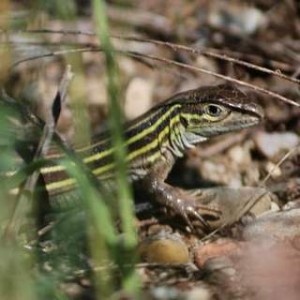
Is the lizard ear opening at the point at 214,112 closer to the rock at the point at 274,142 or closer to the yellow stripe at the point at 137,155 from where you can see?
the yellow stripe at the point at 137,155

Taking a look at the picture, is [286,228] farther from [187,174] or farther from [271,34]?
[271,34]

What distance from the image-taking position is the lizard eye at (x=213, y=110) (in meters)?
4.79

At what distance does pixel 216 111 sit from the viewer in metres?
4.80

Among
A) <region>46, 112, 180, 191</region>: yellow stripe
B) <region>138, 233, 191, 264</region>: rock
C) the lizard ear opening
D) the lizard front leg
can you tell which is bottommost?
<region>138, 233, 191, 264</region>: rock

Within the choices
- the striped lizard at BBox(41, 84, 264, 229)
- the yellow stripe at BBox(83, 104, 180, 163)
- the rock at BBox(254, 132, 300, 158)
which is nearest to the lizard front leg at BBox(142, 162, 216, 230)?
the striped lizard at BBox(41, 84, 264, 229)

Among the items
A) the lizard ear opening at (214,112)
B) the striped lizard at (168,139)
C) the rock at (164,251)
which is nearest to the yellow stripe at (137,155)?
the striped lizard at (168,139)

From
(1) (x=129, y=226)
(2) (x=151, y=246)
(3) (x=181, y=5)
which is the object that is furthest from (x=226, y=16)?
(1) (x=129, y=226)

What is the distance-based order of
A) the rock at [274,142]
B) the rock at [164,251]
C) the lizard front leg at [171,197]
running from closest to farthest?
the rock at [164,251] → the lizard front leg at [171,197] → the rock at [274,142]

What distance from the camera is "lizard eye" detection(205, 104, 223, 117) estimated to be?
15.7 feet

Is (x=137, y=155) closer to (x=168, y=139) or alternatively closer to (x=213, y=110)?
(x=168, y=139)

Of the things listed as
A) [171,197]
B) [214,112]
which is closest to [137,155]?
[171,197]

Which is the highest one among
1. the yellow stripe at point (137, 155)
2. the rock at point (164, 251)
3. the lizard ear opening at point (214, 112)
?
the lizard ear opening at point (214, 112)

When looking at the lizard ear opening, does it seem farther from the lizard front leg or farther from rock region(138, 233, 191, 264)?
rock region(138, 233, 191, 264)

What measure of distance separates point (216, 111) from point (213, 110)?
0.02m
